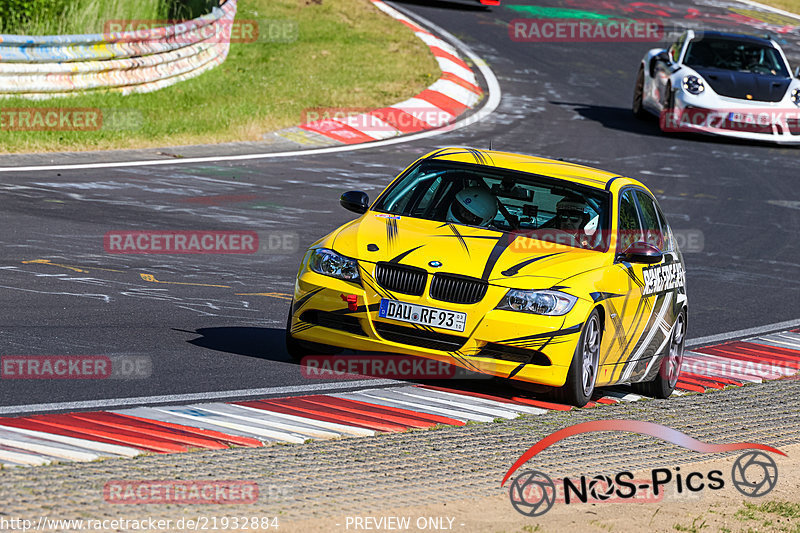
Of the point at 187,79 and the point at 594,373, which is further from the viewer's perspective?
the point at 187,79

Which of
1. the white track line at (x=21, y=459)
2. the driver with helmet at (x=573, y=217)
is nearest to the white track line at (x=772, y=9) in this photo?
the driver with helmet at (x=573, y=217)

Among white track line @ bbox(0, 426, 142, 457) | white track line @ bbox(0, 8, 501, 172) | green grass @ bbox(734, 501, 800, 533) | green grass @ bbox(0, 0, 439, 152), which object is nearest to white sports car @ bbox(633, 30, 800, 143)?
white track line @ bbox(0, 8, 501, 172)

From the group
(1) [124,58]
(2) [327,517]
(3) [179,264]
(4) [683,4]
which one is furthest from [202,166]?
(4) [683,4]

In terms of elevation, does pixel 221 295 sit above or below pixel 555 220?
below

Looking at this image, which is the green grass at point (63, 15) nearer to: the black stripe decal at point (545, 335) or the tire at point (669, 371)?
the tire at point (669, 371)

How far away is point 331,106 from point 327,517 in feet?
53.5

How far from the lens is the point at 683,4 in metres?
38.1

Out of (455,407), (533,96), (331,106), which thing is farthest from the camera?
(533,96)

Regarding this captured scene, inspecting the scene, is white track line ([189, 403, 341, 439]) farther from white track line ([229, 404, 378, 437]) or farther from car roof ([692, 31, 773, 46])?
car roof ([692, 31, 773, 46])

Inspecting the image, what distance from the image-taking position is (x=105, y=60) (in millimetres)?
19266

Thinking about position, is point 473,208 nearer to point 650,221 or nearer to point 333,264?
point 333,264

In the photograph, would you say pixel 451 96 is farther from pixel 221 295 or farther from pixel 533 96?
pixel 221 295

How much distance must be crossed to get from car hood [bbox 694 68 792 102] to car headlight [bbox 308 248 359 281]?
15.0 m

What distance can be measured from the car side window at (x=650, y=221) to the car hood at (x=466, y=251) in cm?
90
